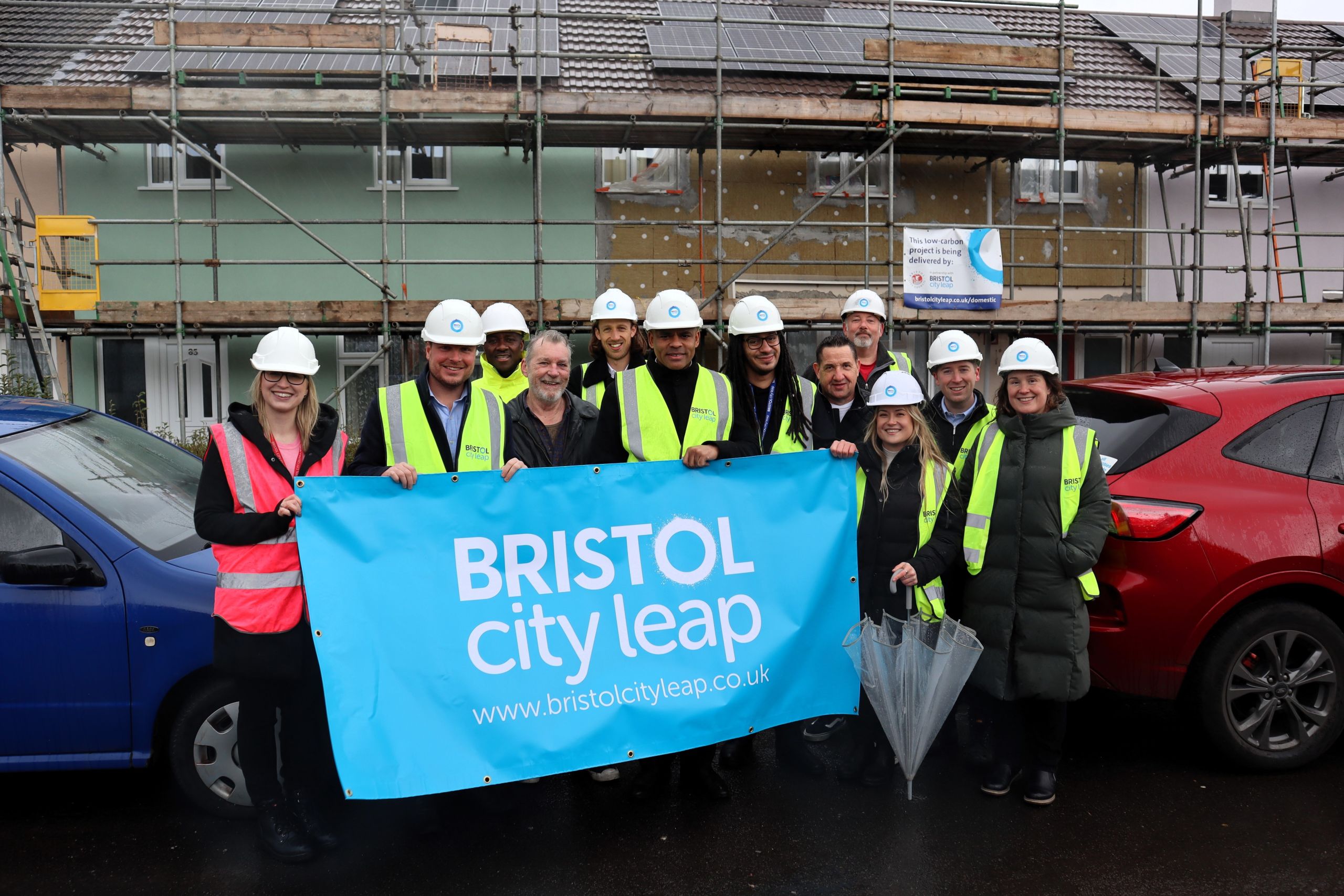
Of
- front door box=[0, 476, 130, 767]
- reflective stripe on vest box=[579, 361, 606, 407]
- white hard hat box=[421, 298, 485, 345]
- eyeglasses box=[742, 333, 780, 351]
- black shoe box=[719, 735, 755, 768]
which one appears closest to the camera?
front door box=[0, 476, 130, 767]

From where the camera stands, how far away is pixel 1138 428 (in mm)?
4465

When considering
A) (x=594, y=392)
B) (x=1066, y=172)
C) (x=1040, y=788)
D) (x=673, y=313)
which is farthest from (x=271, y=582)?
(x=1066, y=172)

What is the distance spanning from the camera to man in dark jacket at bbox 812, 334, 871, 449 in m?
4.48

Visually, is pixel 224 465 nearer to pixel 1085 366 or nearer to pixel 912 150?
pixel 912 150

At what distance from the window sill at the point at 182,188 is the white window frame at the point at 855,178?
8072 millimetres

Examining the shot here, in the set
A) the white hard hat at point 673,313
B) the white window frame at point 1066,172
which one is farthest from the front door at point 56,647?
the white window frame at point 1066,172

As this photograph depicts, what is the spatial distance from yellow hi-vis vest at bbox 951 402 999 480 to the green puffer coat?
8.6 inches

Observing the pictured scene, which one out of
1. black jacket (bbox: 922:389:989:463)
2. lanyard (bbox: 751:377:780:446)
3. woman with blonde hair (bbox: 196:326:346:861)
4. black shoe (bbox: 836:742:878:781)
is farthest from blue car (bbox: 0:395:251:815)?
black jacket (bbox: 922:389:989:463)

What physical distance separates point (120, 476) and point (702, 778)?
283 centimetres

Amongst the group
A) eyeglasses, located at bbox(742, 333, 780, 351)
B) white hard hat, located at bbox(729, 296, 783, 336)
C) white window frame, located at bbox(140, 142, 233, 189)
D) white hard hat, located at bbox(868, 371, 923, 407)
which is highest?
white window frame, located at bbox(140, 142, 233, 189)

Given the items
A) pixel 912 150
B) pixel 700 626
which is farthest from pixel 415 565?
pixel 912 150

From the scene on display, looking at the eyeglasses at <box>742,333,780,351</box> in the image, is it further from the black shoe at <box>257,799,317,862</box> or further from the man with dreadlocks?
the black shoe at <box>257,799,317,862</box>

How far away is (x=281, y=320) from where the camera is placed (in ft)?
38.3

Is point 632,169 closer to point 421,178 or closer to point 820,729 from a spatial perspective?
point 421,178
